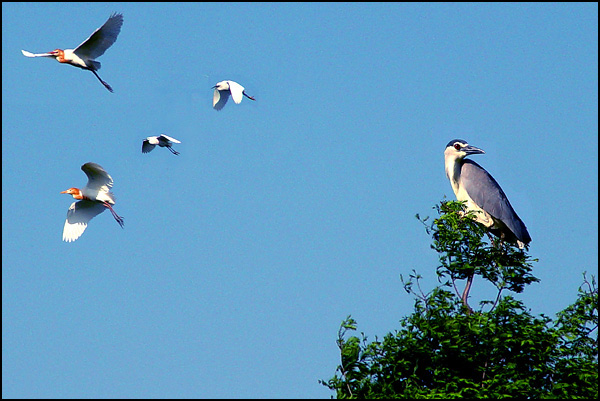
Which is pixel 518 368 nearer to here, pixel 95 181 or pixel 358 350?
pixel 358 350

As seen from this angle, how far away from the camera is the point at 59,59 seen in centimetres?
1500

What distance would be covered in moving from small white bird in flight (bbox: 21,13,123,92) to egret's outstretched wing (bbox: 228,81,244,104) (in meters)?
3.25

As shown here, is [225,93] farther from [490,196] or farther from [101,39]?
[490,196]

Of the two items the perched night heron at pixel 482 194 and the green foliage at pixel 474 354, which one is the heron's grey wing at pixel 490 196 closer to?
the perched night heron at pixel 482 194

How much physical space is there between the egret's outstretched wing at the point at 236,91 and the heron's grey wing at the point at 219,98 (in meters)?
0.48

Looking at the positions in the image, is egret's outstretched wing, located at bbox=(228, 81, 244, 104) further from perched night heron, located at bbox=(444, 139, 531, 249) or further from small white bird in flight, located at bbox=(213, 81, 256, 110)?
perched night heron, located at bbox=(444, 139, 531, 249)

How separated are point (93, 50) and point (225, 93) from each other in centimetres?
421

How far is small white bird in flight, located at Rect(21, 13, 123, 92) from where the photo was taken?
45.9 ft

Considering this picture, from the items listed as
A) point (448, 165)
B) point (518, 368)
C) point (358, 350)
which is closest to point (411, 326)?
point (358, 350)

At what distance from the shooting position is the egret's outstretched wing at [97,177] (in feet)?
49.6

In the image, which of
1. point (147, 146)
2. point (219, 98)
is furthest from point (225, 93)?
point (147, 146)

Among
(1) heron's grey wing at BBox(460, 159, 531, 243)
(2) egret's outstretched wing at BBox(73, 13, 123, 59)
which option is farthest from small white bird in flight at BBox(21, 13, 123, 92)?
(1) heron's grey wing at BBox(460, 159, 531, 243)

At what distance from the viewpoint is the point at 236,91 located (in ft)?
57.3

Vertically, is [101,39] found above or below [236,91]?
below
